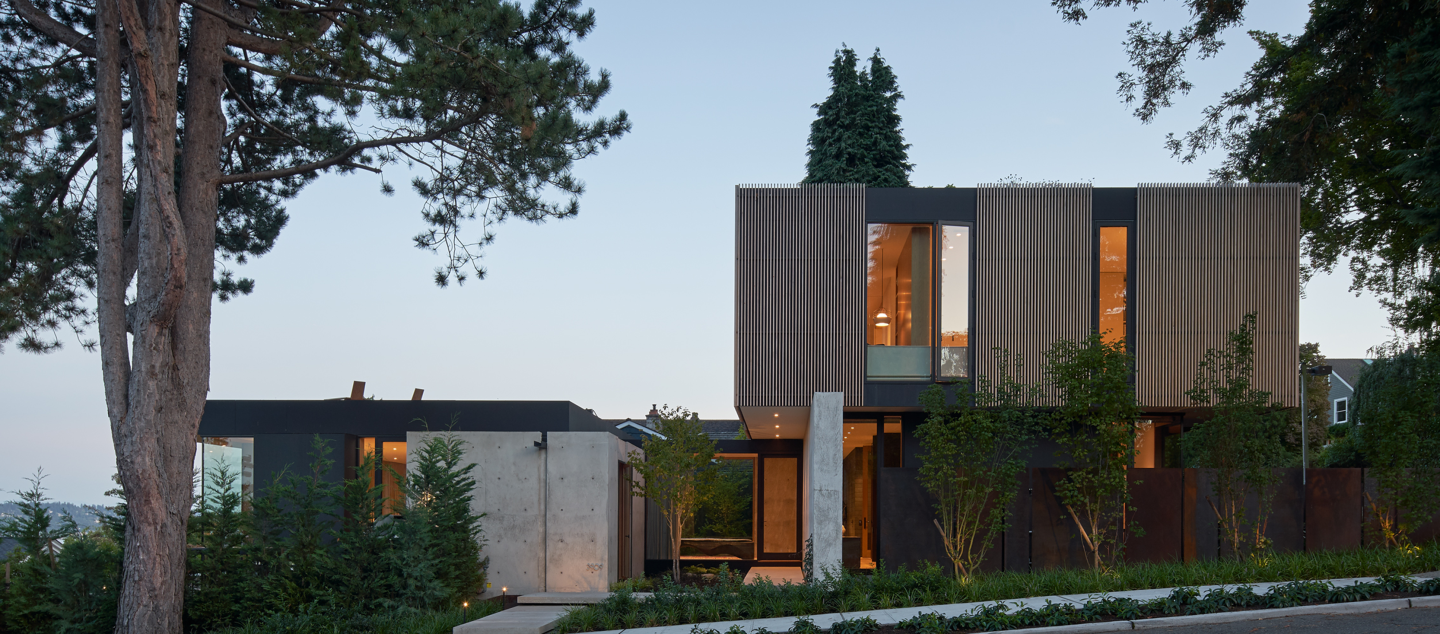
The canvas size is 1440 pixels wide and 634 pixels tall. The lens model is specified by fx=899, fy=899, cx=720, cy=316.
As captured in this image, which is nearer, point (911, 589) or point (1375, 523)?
point (911, 589)

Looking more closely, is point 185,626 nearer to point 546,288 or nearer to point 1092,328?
point 1092,328

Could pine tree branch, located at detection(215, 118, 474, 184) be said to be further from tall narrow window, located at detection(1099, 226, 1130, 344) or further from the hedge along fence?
tall narrow window, located at detection(1099, 226, 1130, 344)

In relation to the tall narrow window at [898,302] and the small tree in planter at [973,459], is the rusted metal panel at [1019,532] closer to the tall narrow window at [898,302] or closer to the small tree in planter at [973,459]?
the small tree in planter at [973,459]

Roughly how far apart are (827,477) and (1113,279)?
4701 mm

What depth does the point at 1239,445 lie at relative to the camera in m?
10.1

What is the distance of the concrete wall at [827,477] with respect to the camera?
10.3 m

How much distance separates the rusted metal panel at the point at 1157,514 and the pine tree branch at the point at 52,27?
43.4 feet

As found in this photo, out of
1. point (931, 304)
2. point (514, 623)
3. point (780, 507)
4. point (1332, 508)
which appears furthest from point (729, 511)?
point (514, 623)

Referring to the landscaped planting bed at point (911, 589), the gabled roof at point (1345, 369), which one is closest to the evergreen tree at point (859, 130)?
the landscaped planting bed at point (911, 589)

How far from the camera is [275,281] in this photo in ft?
45.4

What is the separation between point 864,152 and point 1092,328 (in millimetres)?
15135

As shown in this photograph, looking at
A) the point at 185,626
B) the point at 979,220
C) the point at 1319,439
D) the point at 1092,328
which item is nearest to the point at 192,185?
the point at 185,626

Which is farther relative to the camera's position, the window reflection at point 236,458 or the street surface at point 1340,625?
the window reflection at point 236,458

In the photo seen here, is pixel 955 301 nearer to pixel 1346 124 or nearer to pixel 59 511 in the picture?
pixel 1346 124
